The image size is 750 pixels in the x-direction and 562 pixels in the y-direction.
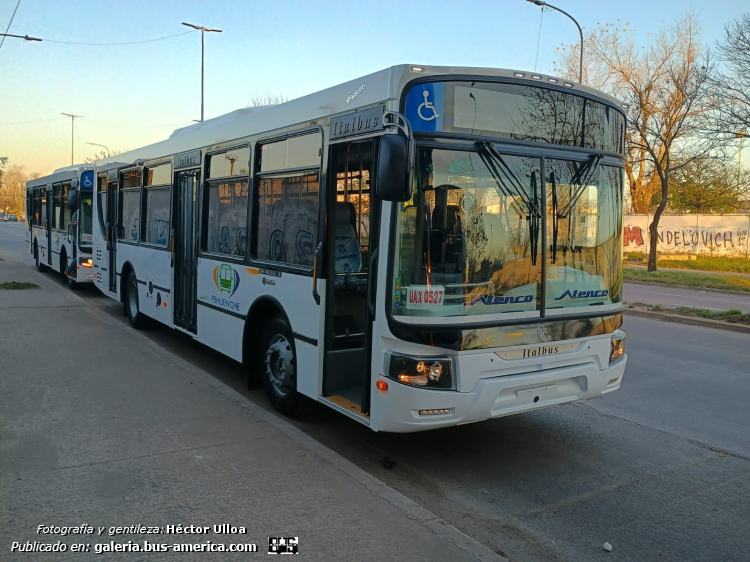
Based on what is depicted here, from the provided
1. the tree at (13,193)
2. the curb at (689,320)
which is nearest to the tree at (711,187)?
the curb at (689,320)

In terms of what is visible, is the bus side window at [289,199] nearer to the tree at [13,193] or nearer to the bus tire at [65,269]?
the bus tire at [65,269]

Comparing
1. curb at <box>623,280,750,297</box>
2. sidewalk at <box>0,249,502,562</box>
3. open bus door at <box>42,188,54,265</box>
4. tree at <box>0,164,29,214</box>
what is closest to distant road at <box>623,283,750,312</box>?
curb at <box>623,280,750,297</box>

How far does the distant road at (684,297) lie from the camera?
17016mm

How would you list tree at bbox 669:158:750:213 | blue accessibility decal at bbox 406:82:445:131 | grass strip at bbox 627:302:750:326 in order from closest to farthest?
1. blue accessibility decal at bbox 406:82:445:131
2. grass strip at bbox 627:302:750:326
3. tree at bbox 669:158:750:213

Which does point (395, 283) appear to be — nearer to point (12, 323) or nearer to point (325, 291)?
point (325, 291)

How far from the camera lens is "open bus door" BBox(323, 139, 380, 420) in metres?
5.59

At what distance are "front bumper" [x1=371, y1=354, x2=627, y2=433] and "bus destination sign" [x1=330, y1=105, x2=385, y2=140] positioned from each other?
1874mm

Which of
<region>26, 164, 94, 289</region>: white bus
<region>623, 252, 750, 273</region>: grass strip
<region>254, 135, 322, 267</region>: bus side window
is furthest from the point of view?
<region>623, 252, 750, 273</region>: grass strip

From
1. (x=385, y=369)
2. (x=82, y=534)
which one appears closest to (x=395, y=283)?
(x=385, y=369)

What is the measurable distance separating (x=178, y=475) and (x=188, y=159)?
16.3 feet

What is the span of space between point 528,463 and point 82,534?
11.1 ft

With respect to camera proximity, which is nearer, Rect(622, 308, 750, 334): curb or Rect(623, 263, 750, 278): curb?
Rect(622, 308, 750, 334): curb

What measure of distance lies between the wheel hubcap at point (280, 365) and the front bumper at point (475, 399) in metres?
1.52

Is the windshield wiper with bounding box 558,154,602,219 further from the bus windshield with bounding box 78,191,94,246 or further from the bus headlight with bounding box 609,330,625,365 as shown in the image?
the bus windshield with bounding box 78,191,94,246
